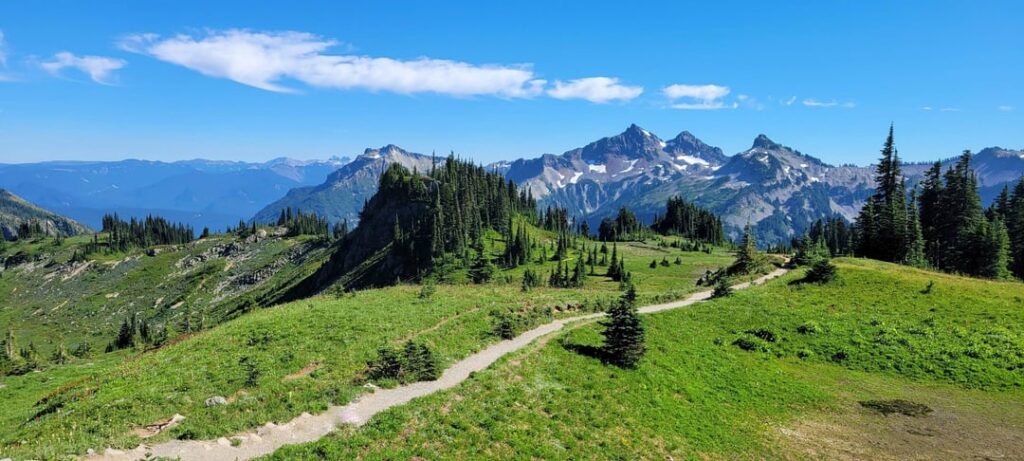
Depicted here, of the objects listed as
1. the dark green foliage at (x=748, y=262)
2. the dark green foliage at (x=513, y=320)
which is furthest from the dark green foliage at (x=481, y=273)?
the dark green foliage at (x=513, y=320)

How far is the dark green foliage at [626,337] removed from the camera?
109 ft

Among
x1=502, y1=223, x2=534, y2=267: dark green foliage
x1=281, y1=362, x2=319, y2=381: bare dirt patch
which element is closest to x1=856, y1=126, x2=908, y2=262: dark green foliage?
x1=502, y1=223, x2=534, y2=267: dark green foliage

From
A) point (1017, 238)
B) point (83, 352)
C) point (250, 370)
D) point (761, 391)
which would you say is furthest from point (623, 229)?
point (250, 370)

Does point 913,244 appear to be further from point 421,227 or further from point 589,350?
point 421,227

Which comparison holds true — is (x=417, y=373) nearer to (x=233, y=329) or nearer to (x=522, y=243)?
(x=233, y=329)

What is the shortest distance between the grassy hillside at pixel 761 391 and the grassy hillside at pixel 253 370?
194 inches

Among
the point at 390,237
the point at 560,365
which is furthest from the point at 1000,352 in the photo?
the point at 390,237

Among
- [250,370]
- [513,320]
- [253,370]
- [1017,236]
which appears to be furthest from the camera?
[1017,236]

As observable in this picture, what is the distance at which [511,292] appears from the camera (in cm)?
5456

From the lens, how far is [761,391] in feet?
108

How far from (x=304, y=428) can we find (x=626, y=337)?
20.6 metres

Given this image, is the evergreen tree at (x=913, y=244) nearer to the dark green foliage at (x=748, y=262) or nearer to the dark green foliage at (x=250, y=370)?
the dark green foliage at (x=748, y=262)

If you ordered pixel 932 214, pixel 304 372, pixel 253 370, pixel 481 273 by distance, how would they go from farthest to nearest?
1. pixel 932 214
2. pixel 481 273
3. pixel 304 372
4. pixel 253 370

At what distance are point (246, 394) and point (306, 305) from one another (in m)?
22.4
